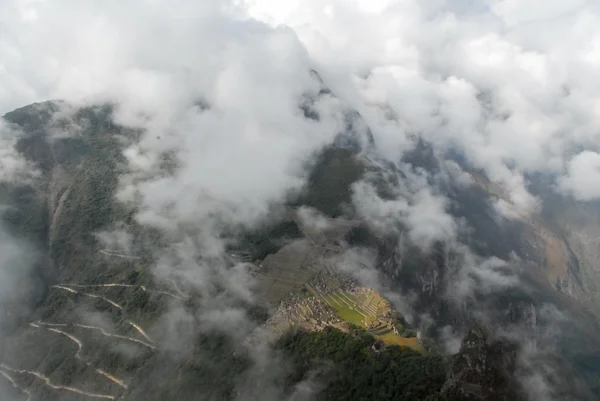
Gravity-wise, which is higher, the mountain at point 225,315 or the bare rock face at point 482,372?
the bare rock face at point 482,372

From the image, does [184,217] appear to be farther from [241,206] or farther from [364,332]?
[364,332]

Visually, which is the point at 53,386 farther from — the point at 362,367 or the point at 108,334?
the point at 362,367

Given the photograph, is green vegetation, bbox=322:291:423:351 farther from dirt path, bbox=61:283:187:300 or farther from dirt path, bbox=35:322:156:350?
dirt path, bbox=35:322:156:350

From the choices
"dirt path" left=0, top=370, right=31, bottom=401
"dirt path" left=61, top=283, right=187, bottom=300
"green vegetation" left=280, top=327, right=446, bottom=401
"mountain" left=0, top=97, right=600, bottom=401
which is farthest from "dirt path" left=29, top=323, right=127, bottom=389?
"green vegetation" left=280, top=327, right=446, bottom=401

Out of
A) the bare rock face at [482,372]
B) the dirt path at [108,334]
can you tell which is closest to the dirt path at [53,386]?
the dirt path at [108,334]

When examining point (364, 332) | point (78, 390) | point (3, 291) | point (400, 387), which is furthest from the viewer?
point (3, 291)

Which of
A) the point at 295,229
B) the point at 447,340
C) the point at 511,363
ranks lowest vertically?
the point at 447,340

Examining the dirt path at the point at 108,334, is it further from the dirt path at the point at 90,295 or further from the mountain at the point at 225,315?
the dirt path at the point at 90,295

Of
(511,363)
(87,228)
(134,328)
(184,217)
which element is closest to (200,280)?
(134,328)
